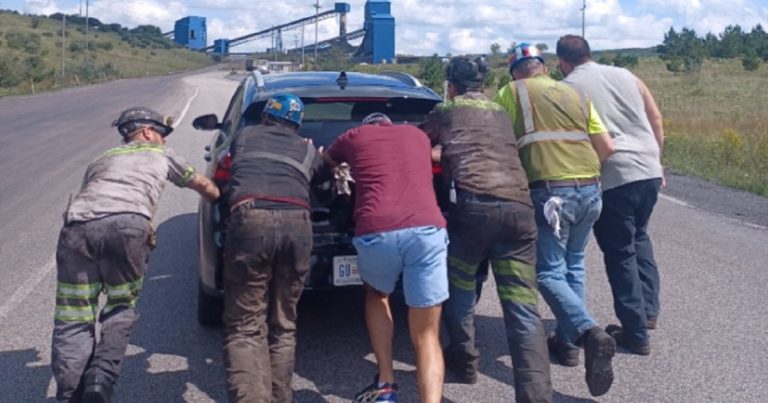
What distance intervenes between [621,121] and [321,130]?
1976 mm

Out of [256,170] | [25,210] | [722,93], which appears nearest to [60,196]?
[25,210]

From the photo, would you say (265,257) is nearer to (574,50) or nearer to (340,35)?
(574,50)

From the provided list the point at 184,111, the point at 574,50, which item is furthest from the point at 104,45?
the point at 574,50

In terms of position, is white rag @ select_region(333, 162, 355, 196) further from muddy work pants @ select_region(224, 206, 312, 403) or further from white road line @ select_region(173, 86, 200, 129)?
white road line @ select_region(173, 86, 200, 129)

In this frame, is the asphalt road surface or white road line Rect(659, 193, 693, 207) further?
white road line Rect(659, 193, 693, 207)

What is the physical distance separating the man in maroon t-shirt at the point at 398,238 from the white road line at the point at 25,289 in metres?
3.07

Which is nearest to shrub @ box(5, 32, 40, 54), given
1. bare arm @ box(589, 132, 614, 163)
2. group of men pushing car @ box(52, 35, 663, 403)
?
group of men pushing car @ box(52, 35, 663, 403)

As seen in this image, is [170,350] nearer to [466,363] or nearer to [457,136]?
[466,363]

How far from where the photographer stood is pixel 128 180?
4.80m

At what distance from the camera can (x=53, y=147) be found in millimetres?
18266

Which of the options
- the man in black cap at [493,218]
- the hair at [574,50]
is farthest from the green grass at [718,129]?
the man in black cap at [493,218]

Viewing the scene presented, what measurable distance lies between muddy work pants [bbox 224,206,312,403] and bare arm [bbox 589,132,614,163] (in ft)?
6.28

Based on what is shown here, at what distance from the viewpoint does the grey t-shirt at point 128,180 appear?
15.4 feet

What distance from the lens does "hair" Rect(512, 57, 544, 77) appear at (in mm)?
5520
